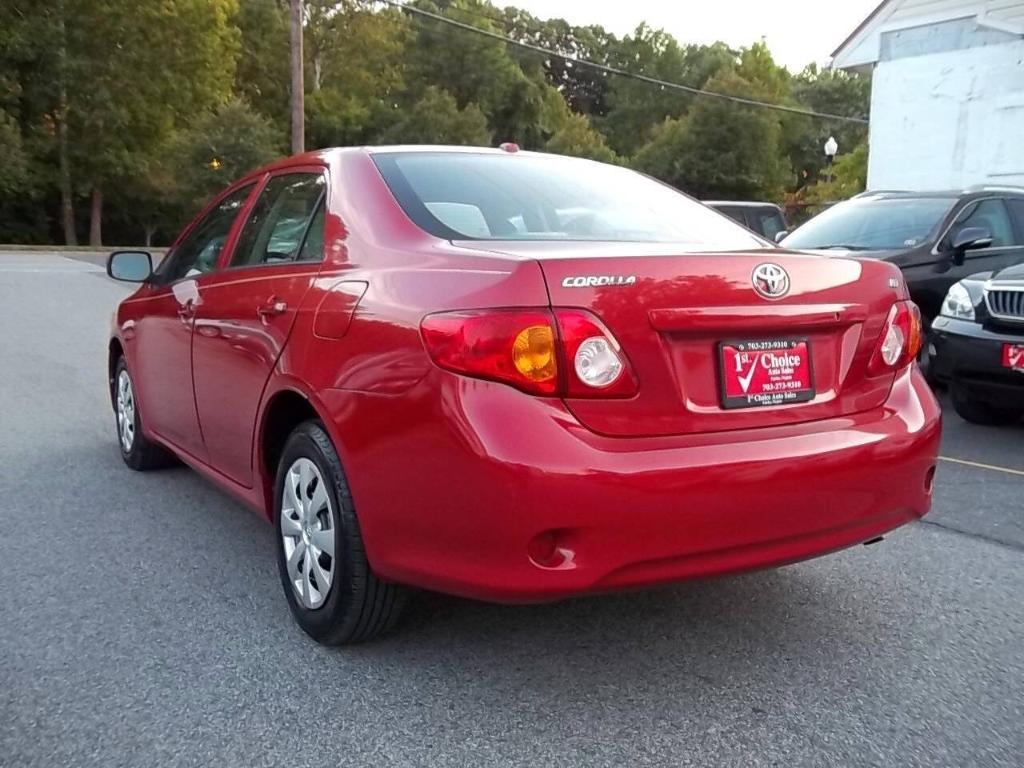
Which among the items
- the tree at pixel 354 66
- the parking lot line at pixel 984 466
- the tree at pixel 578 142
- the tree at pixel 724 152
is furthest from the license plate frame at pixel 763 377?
the tree at pixel 578 142

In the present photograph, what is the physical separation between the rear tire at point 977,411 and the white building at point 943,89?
13.0 meters

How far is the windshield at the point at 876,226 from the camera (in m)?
8.44

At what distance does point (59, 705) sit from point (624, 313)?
1866mm

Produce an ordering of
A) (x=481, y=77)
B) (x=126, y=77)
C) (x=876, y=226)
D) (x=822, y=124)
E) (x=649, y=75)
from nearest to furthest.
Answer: (x=876, y=226)
(x=126, y=77)
(x=481, y=77)
(x=822, y=124)
(x=649, y=75)

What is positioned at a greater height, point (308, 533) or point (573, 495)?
point (573, 495)

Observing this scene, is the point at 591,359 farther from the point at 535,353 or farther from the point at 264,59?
the point at 264,59

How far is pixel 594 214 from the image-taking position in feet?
11.9

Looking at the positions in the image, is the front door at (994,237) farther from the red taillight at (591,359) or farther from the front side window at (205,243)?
the red taillight at (591,359)

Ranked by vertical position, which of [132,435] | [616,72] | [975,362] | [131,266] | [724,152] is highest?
[616,72]

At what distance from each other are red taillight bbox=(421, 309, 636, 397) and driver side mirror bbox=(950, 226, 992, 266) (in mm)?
6190

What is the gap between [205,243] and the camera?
4.69 meters

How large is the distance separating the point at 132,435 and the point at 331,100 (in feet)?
170

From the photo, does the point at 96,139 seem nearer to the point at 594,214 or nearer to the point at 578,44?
the point at 594,214

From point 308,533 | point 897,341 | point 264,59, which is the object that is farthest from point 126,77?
point 897,341
